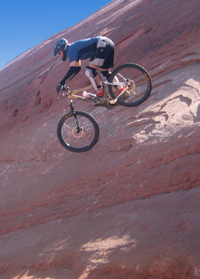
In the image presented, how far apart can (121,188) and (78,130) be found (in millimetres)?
1460

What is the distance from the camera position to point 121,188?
390 cm

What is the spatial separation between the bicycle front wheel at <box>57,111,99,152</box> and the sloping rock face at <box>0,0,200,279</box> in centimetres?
20

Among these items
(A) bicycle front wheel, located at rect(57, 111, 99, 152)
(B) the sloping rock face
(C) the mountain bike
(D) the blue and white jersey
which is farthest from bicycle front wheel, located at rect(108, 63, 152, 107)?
(A) bicycle front wheel, located at rect(57, 111, 99, 152)

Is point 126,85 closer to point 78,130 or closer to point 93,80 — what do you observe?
point 93,80

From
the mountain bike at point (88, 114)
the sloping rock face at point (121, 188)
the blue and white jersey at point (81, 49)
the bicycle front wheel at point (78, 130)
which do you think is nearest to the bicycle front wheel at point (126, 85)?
the mountain bike at point (88, 114)

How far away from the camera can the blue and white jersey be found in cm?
462

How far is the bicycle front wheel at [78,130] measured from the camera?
4750 millimetres

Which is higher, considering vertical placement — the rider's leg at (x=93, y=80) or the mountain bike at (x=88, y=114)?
the rider's leg at (x=93, y=80)

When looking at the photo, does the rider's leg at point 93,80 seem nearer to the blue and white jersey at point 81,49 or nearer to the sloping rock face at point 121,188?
the blue and white jersey at point 81,49


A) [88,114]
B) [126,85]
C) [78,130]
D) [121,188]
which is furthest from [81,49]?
[121,188]

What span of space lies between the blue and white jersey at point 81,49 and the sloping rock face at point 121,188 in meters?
1.42

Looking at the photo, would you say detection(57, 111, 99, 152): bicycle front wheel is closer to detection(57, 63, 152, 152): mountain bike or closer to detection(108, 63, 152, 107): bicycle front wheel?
detection(57, 63, 152, 152): mountain bike

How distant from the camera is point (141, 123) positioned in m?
4.53

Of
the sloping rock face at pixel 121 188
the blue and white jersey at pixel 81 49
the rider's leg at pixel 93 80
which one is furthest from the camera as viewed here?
the rider's leg at pixel 93 80
